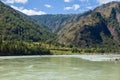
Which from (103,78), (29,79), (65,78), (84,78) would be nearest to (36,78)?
(29,79)

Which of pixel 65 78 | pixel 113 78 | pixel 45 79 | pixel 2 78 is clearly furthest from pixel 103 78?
pixel 2 78

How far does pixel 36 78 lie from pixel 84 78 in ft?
43.7

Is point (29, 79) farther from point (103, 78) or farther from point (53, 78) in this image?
point (103, 78)

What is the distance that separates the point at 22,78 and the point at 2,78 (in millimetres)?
5358

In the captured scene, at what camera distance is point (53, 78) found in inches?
3182

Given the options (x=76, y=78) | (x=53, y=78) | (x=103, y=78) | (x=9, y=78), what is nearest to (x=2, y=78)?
(x=9, y=78)

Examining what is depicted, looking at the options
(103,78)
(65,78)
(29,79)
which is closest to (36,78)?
(29,79)

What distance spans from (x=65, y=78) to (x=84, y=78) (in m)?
5.28

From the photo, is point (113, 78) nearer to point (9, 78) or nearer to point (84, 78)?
point (84, 78)

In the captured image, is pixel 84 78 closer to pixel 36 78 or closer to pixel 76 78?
pixel 76 78

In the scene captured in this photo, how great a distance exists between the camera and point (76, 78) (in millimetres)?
81625

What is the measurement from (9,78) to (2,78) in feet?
6.12

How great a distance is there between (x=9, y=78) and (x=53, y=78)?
39.3 feet

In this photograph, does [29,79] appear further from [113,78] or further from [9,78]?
[113,78]
